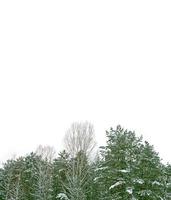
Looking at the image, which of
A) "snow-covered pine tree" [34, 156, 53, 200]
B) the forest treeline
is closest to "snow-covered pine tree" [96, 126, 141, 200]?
the forest treeline

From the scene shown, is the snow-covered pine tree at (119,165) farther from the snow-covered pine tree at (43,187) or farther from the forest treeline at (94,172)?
the snow-covered pine tree at (43,187)

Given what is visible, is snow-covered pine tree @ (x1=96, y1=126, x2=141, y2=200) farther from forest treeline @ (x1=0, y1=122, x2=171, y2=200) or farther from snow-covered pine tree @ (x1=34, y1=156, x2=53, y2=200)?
snow-covered pine tree @ (x1=34, y1=156, x2=53, y2=200)

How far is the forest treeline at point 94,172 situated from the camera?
32.4 meters

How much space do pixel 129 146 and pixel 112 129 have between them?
259 centimetres

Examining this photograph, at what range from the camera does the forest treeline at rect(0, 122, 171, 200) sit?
32406mm

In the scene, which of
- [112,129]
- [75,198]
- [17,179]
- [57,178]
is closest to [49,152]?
[17,179]

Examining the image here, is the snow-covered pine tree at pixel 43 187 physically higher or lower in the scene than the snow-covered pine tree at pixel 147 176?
higher

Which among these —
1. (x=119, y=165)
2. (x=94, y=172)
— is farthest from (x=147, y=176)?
(x=94, y=172)

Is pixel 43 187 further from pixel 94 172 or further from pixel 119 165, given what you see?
pixel 119 165

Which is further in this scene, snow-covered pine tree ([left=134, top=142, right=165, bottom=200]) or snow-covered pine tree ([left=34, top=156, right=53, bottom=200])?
snow-covered pine tree ([left=34, top=156, right=53, bottom=200])

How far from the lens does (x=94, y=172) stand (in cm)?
4653

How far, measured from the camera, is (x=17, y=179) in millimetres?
55875

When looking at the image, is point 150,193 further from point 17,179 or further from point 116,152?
point 17,179

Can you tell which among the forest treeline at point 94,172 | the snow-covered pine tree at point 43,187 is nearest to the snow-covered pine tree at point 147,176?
the forest treeline at point 94,172
